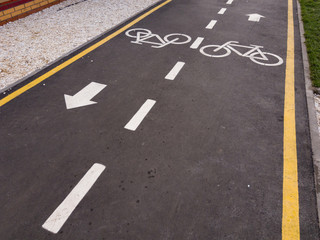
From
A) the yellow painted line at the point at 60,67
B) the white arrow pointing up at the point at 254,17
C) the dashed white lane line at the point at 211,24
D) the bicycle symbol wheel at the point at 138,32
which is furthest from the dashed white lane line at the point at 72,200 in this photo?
the white arrow pointing up at the point at 254,17

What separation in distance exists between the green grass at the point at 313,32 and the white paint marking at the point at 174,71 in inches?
115

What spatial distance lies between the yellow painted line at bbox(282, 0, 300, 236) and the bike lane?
68mm

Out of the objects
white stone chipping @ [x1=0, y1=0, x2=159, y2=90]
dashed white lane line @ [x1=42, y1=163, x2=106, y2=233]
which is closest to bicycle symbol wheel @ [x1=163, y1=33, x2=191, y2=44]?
white stone chipping @ [x1=0, y1=0, x2=159, y2=90]

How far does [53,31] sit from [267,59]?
20.1 ft

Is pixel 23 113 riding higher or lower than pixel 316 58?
lower

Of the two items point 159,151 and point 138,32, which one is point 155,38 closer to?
point 138,32

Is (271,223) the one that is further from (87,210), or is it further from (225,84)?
(225,84)

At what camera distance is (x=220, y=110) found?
458cm

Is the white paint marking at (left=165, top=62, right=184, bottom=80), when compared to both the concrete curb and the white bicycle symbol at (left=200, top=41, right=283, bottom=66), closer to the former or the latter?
the white bicycle symbol at (left=200, top=41, right=283, bottom=66)

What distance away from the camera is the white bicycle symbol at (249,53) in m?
6.25

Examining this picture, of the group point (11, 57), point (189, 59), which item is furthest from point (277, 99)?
point (11, 57)

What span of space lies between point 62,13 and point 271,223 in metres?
9.22

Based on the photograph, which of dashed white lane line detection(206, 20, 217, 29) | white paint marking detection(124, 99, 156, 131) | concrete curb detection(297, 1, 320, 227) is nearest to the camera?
concrete curb detection(297, 1, 320, 227)

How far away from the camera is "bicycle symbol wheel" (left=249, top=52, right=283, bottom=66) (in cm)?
616
